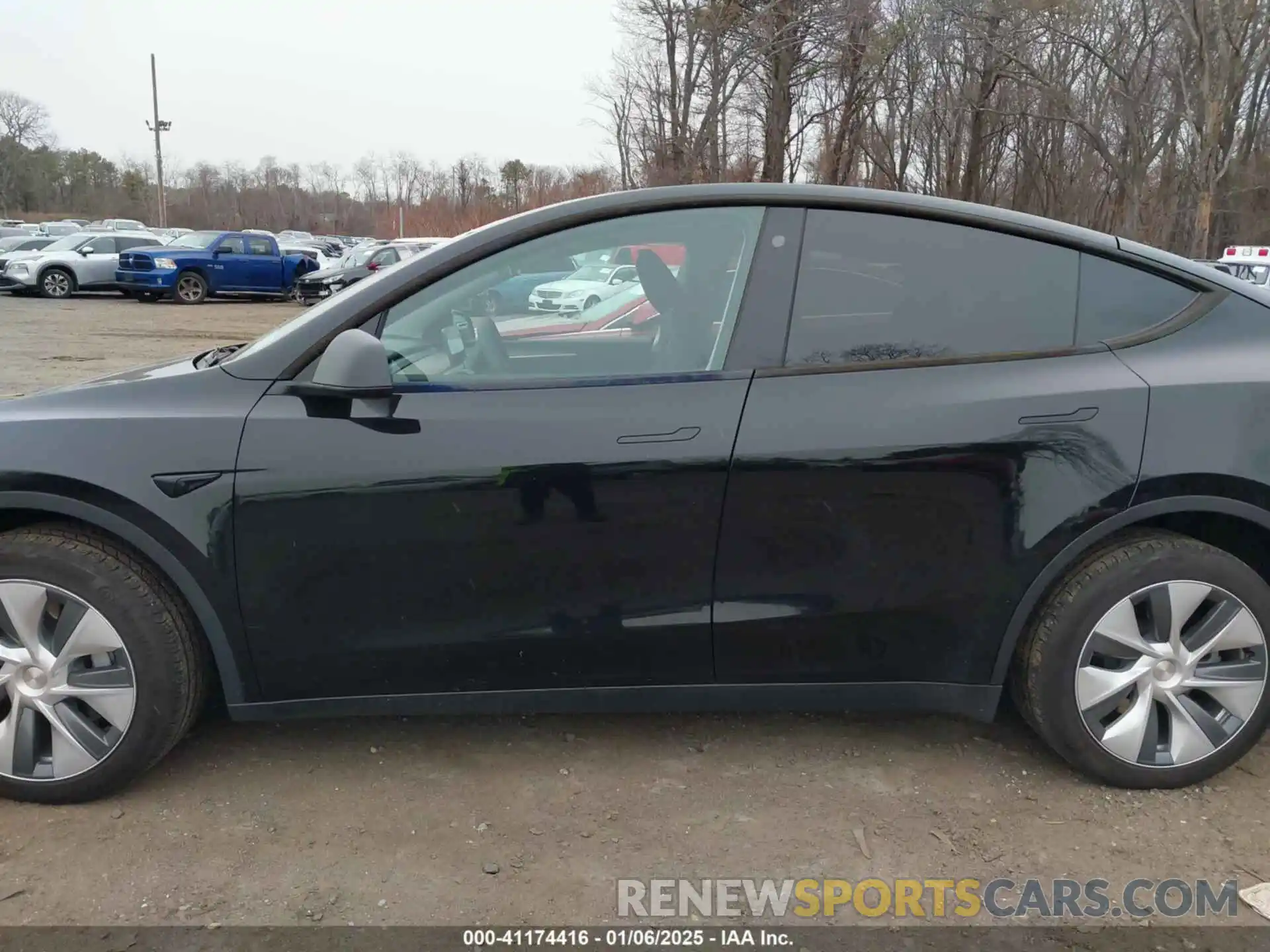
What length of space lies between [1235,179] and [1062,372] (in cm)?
4303

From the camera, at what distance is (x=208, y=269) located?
72.2 feet

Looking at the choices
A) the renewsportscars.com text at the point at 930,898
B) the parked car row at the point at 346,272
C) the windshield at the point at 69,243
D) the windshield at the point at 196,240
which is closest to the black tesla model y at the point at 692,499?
the renewsportscars.com text at the point at 930,898

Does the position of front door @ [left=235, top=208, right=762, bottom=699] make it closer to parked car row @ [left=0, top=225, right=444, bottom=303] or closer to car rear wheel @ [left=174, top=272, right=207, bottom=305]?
parked car row @ [left=0, top=225, right=444, bottom=303]

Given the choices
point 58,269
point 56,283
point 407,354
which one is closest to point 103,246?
point 58,269

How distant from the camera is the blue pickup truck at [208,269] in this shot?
2152cm

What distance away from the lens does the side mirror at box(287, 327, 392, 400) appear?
7.75ft

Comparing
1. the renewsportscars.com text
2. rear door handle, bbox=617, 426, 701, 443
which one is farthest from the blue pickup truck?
the renewsportscars.com text

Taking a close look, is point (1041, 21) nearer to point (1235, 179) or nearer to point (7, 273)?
point (1235, 179)

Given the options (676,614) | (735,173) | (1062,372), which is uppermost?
(735,173)

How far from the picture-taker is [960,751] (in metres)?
2.88

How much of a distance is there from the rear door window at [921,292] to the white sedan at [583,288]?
536 millimetres

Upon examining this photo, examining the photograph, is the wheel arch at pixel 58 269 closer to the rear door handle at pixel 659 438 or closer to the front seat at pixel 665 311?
the front seat at pixel 665 311

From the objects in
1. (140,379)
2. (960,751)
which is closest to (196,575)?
(140,379)

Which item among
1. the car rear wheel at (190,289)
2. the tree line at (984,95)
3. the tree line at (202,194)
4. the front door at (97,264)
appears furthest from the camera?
the tree line at (202,194)
